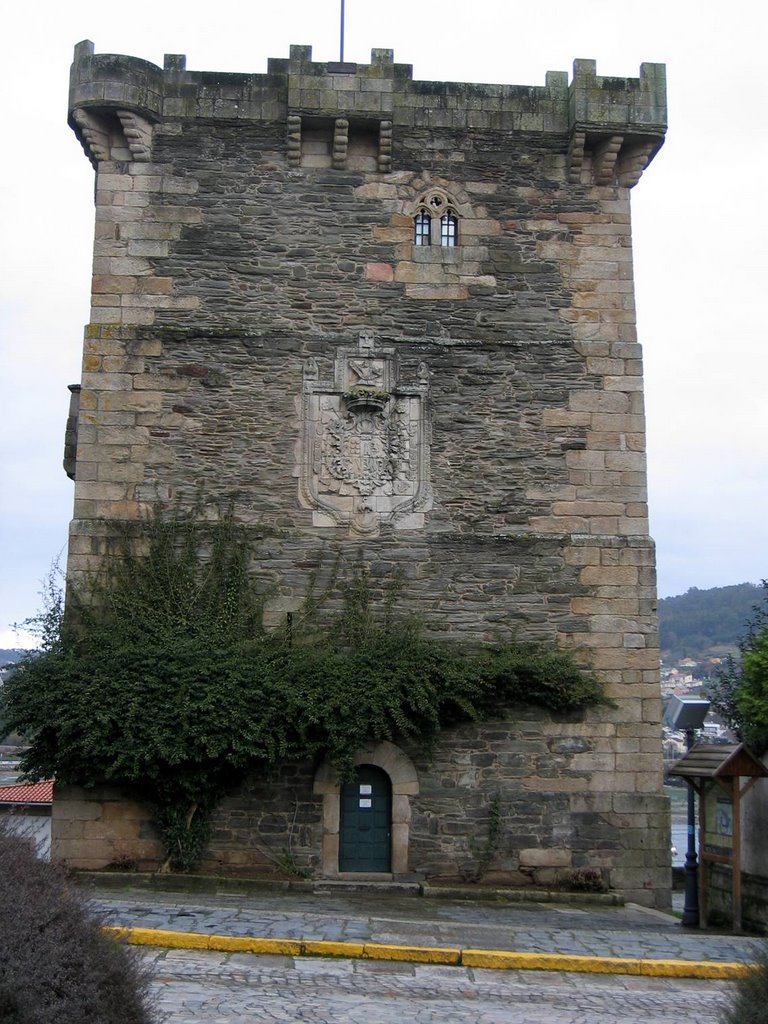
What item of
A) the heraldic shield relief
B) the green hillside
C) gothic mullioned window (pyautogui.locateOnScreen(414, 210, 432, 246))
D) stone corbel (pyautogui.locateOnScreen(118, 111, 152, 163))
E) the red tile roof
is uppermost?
the green hillside

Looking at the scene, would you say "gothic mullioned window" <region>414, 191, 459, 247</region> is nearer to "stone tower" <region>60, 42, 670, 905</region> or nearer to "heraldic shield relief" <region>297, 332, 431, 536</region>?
"stone tower" <region>60, 42, 670, 905</region>

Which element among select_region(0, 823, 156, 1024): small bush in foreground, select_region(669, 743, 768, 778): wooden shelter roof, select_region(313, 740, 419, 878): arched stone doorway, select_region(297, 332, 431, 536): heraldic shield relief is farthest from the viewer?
select_region(297, 332, 431, 536): heraldic shield relief

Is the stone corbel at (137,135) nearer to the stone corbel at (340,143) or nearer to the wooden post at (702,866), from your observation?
the stone corbel at (340,143)

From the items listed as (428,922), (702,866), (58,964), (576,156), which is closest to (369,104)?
(576,156)

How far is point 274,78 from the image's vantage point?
1349 cm

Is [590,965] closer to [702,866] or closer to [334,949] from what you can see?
[334,949]

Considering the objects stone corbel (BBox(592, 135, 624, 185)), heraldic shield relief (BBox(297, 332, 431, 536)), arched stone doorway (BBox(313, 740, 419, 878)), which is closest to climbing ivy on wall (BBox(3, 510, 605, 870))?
arched stone doorway (BBox(313, 740, 419, 878))

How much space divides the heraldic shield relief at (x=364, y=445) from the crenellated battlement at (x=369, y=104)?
2597 millimetres

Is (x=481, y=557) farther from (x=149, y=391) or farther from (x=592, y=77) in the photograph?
(x=592, y=77)

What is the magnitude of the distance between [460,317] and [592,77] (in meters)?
3.30

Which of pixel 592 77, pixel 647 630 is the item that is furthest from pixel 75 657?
pixel 592 77

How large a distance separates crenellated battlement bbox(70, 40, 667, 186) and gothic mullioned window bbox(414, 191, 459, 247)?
0.65 meters

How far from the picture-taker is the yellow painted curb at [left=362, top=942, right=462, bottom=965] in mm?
8023

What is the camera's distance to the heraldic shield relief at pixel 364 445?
12617 mm
